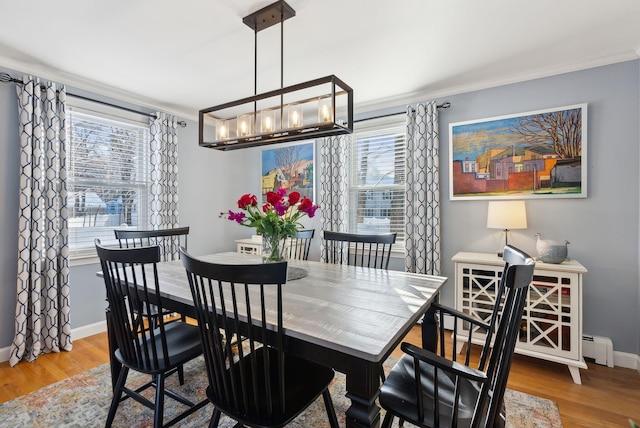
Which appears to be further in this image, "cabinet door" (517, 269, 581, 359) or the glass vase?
"cabinet door" (517, 269, 581, 359)

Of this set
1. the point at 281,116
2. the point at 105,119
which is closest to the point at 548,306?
the point at 281,116

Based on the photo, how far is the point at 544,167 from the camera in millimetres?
2688

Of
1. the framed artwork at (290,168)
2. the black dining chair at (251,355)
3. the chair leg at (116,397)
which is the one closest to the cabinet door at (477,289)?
the black dining chair at (251,355)

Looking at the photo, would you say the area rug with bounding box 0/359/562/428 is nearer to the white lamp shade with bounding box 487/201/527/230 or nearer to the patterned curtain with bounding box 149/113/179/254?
the white lamp shade with bounding box 487/201/527/230

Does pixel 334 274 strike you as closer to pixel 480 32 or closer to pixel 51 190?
pixel 480 32

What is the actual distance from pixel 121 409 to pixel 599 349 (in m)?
3.44

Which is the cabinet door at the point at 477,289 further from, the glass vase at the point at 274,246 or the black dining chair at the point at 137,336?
the black dining chair at the point at 137,336

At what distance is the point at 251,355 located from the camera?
1245mm

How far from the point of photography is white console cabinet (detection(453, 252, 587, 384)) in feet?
7.47

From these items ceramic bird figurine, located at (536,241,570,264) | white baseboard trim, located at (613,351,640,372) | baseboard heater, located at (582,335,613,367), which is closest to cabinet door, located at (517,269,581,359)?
ceramic bird figurine, located at (536,241,570,264)

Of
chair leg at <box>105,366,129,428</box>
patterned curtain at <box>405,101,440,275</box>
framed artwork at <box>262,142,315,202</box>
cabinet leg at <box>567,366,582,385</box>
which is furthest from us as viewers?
framed artwork at <box>262,142,315,202</box>

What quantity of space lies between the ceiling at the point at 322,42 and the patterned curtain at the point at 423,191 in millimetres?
318

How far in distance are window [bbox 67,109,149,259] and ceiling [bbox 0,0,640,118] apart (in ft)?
1.19

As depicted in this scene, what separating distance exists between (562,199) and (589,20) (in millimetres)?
1314
